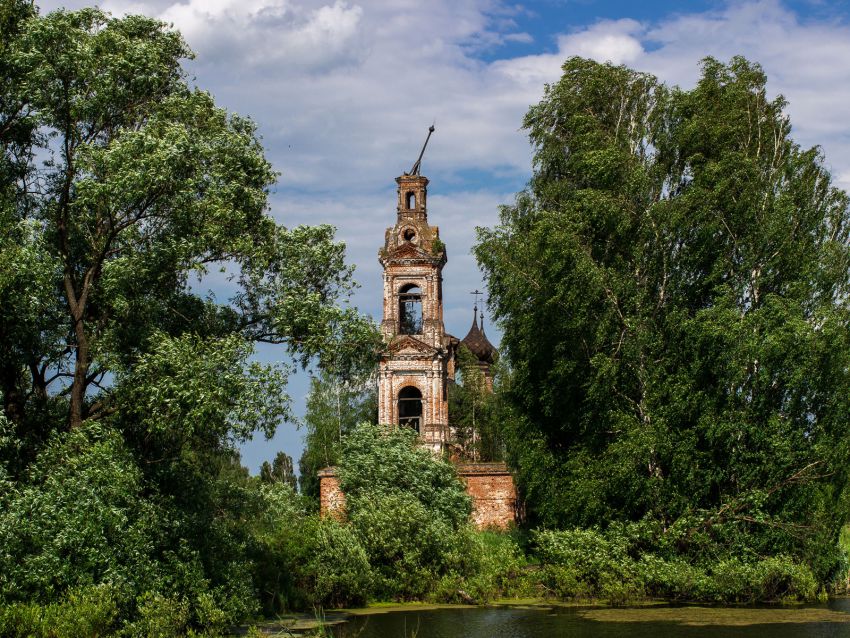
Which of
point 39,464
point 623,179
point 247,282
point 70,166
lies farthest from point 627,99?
point 39,464

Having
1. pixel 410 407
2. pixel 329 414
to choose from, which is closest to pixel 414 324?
pixel 410 407

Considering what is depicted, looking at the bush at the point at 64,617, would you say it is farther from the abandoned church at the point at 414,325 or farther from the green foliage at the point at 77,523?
the abandoned church at the point at 414,325

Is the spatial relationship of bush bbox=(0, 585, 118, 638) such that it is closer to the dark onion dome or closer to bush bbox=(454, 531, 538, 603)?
bush bbox=(454, 531, 538, 603)

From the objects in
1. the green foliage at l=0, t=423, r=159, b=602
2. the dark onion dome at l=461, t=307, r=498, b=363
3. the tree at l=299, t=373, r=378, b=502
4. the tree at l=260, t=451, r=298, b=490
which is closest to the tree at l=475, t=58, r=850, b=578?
the green foliage at l=0, t=423, r=159, b=602

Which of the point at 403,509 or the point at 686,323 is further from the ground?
the point at 686,323

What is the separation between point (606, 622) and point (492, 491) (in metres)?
14.5

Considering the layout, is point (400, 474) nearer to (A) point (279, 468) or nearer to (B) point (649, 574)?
(B) point (649, 574)

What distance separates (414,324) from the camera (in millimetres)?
40375

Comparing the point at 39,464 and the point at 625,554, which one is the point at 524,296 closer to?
the point at 625,554

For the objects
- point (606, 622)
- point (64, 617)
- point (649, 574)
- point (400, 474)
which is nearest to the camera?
point (64, 617)

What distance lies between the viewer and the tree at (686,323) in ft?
82.3

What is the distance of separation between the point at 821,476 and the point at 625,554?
487 cm

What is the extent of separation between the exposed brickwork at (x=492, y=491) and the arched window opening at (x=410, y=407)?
4050mm

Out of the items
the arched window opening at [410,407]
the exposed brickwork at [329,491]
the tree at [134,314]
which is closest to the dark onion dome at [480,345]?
the arched window opening at [410,407]
